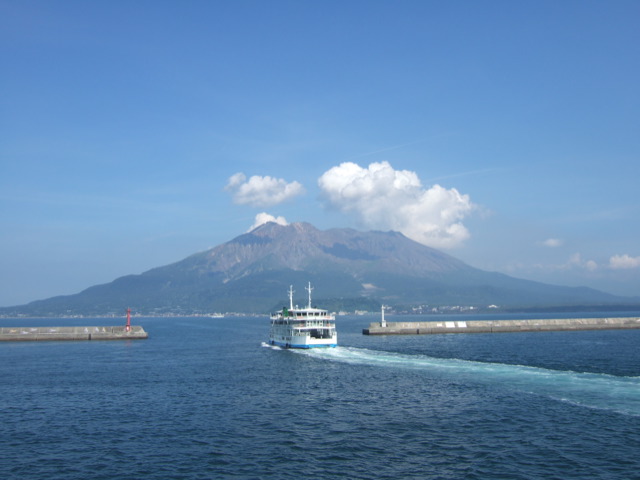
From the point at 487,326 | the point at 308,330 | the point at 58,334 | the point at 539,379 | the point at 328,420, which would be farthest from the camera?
the point at 487,326

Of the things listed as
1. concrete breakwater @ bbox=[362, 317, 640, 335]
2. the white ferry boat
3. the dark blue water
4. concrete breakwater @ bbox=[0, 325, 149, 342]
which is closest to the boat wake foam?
the dark blue water

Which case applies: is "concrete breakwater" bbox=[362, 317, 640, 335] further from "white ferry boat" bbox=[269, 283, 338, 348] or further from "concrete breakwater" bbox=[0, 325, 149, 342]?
"concrete breakwater" bbox=[0, 325, 149, 342]

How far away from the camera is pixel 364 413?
4028 centimetres

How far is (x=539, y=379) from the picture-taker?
53.4m

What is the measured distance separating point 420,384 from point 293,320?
4315 centimetres

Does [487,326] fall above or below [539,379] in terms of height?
below

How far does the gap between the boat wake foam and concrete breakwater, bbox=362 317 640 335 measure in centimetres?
5842

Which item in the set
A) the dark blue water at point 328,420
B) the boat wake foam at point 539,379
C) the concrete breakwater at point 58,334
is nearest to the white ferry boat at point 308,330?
the boat wake foam at point 539,379

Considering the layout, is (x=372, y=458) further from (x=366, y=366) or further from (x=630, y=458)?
(x=366, y=366)

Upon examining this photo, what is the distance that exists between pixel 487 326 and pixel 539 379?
311ft

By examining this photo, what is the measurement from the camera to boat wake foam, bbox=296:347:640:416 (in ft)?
140

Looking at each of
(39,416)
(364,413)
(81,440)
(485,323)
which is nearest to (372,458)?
(364,413)

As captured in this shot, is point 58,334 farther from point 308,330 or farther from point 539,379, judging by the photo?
point 539,379

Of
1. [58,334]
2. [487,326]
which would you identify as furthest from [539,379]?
[58,334]
